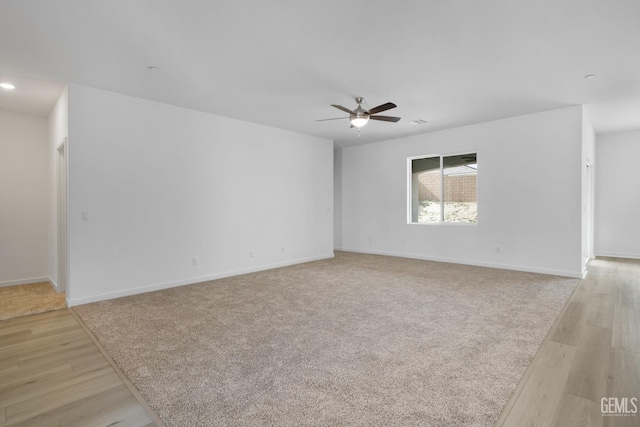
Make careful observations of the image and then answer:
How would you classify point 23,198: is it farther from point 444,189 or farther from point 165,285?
point 444,189

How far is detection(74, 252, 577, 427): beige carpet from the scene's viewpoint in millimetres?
1824

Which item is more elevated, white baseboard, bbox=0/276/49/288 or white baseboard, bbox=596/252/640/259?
white baseboard, bbox=596/252/640/259

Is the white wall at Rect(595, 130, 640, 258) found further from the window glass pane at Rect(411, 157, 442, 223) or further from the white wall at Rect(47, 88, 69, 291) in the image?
the white wall at Rect(47, 88, 69, 291)

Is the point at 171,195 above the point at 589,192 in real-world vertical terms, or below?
below

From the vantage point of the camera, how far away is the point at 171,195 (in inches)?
184

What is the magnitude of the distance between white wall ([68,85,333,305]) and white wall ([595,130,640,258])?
253 inches

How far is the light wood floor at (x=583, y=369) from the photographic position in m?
1.76

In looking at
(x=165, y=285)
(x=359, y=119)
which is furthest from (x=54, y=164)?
(x=359, y=119)

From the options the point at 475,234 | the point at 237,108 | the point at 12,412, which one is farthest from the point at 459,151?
the point at 12,412

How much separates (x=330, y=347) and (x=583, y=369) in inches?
72.5

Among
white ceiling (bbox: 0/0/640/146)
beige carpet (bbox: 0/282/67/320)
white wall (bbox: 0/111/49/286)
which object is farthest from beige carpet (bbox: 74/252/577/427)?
white ceiling (bbox: 0/0/640/146)

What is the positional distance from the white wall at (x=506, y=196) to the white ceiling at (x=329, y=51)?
696 millimetres

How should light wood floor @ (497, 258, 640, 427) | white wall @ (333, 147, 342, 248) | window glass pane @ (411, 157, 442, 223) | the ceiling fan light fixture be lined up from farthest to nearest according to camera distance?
1. white wall @ (333, 147, 342, 248)
2. window glass pane @ (411, 157, 442, 223)
3. the ceiling fan light fixture
4. light wood floor @ (497, 258, 640, 427)

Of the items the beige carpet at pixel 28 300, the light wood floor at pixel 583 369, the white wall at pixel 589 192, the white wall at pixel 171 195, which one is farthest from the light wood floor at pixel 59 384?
the white wall at pixel 589 192
